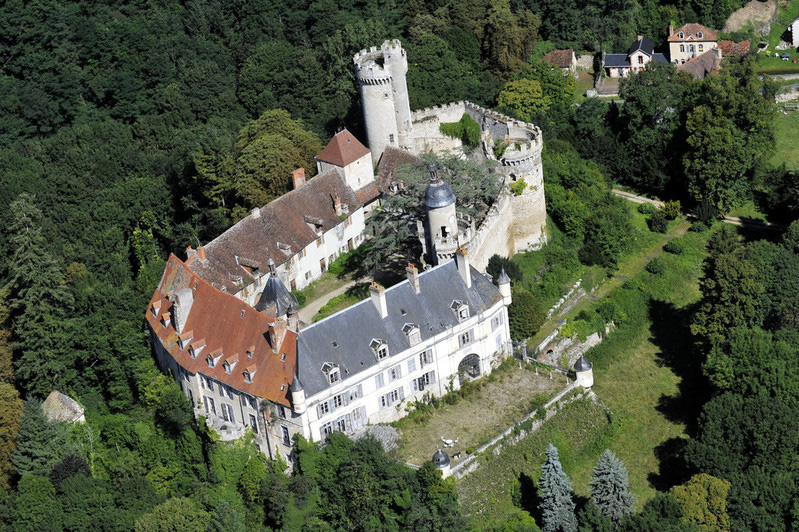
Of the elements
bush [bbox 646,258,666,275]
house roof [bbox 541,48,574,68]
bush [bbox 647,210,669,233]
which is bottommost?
bush [bbox 646,258,666,275]

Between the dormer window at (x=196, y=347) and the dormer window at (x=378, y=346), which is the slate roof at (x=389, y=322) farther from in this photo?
the dormer window at (x=196, y=347)

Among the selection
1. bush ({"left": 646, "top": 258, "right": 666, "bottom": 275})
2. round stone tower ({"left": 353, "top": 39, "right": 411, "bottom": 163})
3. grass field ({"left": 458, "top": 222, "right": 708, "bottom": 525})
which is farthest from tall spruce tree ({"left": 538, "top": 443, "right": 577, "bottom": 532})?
round stone tower ({"left": 353, "top": 39, "right": 411, "bottom": 163})

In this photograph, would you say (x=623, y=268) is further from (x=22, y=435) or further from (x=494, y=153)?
(x=22, y=435)

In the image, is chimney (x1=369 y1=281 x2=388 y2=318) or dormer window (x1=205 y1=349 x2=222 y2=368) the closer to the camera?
chimney (x1=369 y1=281 x2=388 y2=318)

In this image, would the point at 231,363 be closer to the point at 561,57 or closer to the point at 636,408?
the point at 636,408

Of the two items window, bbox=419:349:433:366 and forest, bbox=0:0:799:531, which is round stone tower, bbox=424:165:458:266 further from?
forest, bbox=0:0:799:531

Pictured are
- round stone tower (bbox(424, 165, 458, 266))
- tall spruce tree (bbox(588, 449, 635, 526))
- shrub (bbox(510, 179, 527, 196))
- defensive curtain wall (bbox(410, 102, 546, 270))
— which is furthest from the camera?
shrub (bbox(510, 179, 527, 196))

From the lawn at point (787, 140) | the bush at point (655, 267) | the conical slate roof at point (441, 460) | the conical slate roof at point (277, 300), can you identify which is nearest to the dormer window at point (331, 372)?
the conical slate roof at point (277, 300)
